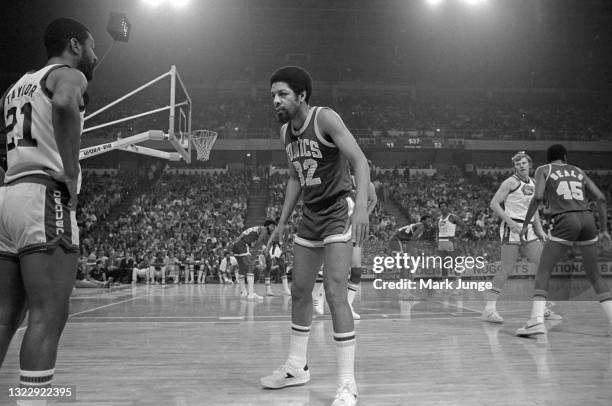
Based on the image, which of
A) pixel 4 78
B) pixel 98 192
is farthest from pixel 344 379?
pixel 4 78

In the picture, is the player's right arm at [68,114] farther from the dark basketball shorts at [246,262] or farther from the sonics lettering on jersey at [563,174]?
the dark basketball shorts at [246,262]

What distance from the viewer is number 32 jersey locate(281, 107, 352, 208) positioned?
123 inches

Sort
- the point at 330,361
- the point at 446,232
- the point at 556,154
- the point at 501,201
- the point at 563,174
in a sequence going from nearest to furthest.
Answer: the point at 330,361 < the point at 563,174 < the point at 556,154 < the point at 501,201 < the point at 446,232

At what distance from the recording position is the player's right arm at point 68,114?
2.03 m

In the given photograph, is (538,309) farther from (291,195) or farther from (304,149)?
(304,149)

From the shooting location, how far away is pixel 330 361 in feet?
12.7

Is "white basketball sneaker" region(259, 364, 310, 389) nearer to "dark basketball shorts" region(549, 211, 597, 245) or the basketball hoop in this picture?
"dark basketball shorts" region(549, 211, 597, 245)

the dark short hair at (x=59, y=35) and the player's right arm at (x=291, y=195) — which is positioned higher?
the dark short hair at (x=59, y=35)

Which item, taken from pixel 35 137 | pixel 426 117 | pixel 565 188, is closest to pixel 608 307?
pixel 565 188

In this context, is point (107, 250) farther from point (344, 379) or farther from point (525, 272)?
point (344, 379)

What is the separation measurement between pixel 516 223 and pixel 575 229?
3.65 feet

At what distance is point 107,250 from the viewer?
19.6 meters

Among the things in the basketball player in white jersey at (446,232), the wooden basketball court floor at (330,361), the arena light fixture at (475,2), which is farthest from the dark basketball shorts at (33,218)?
the arena light fixture at (475,2)

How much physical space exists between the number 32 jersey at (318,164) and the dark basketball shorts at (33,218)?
60.8 inches
